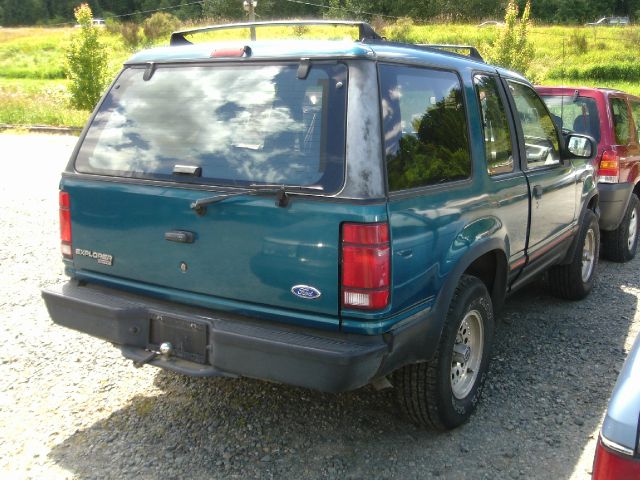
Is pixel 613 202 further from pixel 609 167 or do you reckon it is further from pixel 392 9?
pixel 392 9

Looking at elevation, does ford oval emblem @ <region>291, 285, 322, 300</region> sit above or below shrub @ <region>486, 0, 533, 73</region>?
below

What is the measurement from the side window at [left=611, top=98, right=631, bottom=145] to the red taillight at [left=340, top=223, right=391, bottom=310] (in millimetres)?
4793

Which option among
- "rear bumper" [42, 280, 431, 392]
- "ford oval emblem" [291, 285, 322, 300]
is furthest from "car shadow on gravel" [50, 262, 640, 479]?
"ford oval emblem" [291, 285, 322, 300]

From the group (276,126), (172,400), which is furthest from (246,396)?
(276,126)

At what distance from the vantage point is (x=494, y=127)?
382 cm

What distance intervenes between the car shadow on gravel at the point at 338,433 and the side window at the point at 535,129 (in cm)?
141

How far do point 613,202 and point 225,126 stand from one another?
4843 millimetres

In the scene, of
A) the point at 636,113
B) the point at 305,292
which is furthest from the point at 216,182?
the point at 636,113

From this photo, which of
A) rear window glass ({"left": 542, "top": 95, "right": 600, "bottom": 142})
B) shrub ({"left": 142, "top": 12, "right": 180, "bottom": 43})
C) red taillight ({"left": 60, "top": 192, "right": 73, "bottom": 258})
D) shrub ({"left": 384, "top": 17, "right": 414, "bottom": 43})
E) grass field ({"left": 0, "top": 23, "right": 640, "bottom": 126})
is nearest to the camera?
red taillight ({"left": 60, "top": 192, "right": 73, "bottom": 258})

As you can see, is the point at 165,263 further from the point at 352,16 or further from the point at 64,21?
the point at 64,21

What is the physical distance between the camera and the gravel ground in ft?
10.2

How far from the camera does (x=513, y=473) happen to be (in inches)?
121

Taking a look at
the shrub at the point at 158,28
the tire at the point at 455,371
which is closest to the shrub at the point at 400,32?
the shrub at the point at 158,28

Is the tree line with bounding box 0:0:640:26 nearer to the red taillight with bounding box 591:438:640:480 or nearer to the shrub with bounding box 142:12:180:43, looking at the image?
the shrub with bounding box 142:12:180:43
